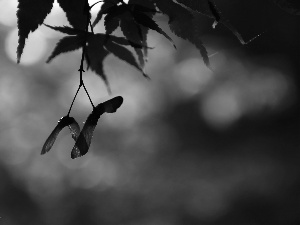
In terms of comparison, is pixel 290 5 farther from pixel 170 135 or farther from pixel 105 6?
pixel 170 135

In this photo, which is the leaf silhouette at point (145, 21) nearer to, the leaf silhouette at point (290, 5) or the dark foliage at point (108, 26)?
the dark foliage at point (108, 26)

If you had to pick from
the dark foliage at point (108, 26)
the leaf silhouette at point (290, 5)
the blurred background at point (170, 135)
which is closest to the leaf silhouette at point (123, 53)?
the dark foliage at point (108, 26)

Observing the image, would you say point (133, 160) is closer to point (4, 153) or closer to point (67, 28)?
point (4, 153)

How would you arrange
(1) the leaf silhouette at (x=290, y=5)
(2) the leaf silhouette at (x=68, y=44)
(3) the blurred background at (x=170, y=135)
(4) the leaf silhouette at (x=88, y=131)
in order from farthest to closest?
(3) the blurred background at (x=170, y=135) < (2) the leaf silhouette at (x=68, y=44) < (4) the leaf silhouette at (x=88, y=131) < (1) the leaf silhouette at (x=290, y=5)

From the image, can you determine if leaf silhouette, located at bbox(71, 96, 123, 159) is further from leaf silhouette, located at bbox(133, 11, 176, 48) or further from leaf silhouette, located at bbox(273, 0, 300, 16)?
leaf silhouette, located at bbox(273, 0, 300, 16)

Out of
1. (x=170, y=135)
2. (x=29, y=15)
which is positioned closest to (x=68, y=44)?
(x=29, y=15)

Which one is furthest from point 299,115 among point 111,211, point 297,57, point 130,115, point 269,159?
point 111,211
